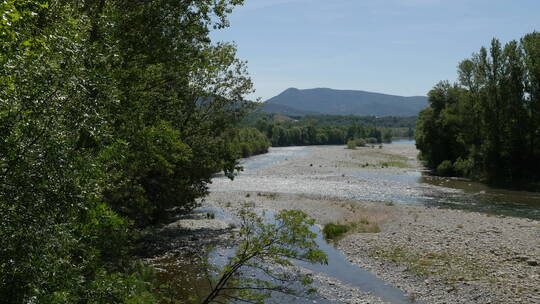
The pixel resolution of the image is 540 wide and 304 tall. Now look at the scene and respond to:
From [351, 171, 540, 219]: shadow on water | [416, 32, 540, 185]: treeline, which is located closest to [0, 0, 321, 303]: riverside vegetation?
[351, 171, 540, 219]: shadow on water

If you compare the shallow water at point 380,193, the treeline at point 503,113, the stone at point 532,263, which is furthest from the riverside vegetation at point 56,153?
the treeline at point 503,113

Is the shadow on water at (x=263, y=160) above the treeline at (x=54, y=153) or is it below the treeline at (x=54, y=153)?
below

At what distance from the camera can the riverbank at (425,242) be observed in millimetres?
18219

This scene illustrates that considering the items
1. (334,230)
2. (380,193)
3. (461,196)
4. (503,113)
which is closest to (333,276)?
(334,230)

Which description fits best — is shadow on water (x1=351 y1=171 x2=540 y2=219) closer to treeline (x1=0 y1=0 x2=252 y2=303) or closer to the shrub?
the shrub

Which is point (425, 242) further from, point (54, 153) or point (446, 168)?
point (446, 168)

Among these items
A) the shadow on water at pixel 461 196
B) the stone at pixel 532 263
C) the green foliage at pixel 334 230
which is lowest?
the shadow on water at pixel 461 196

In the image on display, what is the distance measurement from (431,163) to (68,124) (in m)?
80.1

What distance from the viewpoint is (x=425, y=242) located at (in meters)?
25.8

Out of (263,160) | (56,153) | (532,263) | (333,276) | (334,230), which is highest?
(56,153)

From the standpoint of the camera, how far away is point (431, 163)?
79.9 m

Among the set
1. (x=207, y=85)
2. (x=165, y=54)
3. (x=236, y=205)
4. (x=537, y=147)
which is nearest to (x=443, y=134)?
(x=537, y=147)

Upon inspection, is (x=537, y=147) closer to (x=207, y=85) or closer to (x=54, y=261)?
(x=207, y=85)

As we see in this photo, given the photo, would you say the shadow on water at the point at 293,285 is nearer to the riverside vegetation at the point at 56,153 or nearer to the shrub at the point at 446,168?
the riverside vegetation at the point at 56,153
